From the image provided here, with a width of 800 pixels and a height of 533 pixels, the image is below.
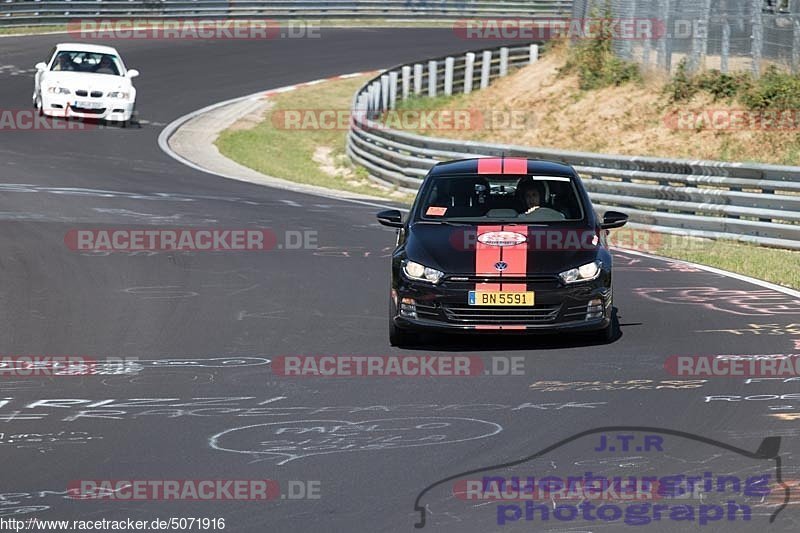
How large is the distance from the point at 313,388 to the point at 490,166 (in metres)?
3.38


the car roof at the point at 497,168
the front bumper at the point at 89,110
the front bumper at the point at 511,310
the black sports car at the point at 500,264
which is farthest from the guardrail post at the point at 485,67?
the front bumper at the point at 511,310

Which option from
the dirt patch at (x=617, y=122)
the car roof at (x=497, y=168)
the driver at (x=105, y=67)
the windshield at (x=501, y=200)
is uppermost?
the car roof at (x=497, y=168)

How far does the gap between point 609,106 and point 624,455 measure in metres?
23.1

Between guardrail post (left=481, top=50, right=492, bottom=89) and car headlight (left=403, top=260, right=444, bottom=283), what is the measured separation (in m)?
26.0

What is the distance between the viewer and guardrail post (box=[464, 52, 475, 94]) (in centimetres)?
3581

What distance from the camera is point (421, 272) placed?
419 inches

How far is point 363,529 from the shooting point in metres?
6.25

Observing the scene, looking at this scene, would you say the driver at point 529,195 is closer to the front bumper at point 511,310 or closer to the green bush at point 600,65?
the front bumper at point 511,310

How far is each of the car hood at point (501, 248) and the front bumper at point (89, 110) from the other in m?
19.5

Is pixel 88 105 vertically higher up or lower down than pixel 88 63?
lower down

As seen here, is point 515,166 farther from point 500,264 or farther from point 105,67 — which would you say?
point 105,67

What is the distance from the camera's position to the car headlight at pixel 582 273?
1052cm

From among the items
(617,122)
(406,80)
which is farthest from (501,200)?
(406,80)

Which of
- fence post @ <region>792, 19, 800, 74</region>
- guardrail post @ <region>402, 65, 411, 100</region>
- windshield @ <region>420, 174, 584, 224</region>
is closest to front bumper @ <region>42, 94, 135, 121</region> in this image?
guardrail post @ <region>402, 65, 411, 100</region>
